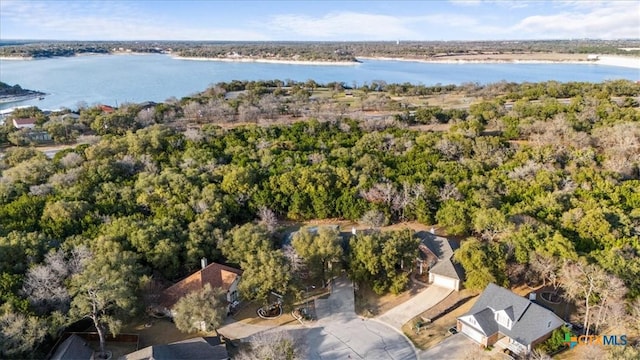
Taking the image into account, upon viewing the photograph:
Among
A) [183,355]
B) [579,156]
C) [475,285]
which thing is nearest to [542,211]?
[475,285]

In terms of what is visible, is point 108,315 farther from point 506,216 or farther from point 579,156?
point 579,156

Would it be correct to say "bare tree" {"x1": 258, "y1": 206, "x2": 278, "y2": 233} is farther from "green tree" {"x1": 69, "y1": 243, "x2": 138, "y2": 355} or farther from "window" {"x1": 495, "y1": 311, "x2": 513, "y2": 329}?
"window" {"x1": 495, "y1": 311, "x2": 513, "y2": 329}

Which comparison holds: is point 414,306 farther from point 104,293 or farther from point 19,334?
point 19,334

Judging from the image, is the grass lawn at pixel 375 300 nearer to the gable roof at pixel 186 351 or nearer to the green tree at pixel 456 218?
the green tree at pixel 456 218

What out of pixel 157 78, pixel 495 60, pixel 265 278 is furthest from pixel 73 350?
pixel 495 60

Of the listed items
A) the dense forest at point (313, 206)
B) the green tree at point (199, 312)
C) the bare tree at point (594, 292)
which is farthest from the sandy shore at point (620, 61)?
the green tree at point (199, 312)

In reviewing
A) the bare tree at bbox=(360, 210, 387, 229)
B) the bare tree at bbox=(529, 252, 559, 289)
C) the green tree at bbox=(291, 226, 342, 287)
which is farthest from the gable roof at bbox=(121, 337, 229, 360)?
the bare tree at bbox=(529, 252, 559, 289)
